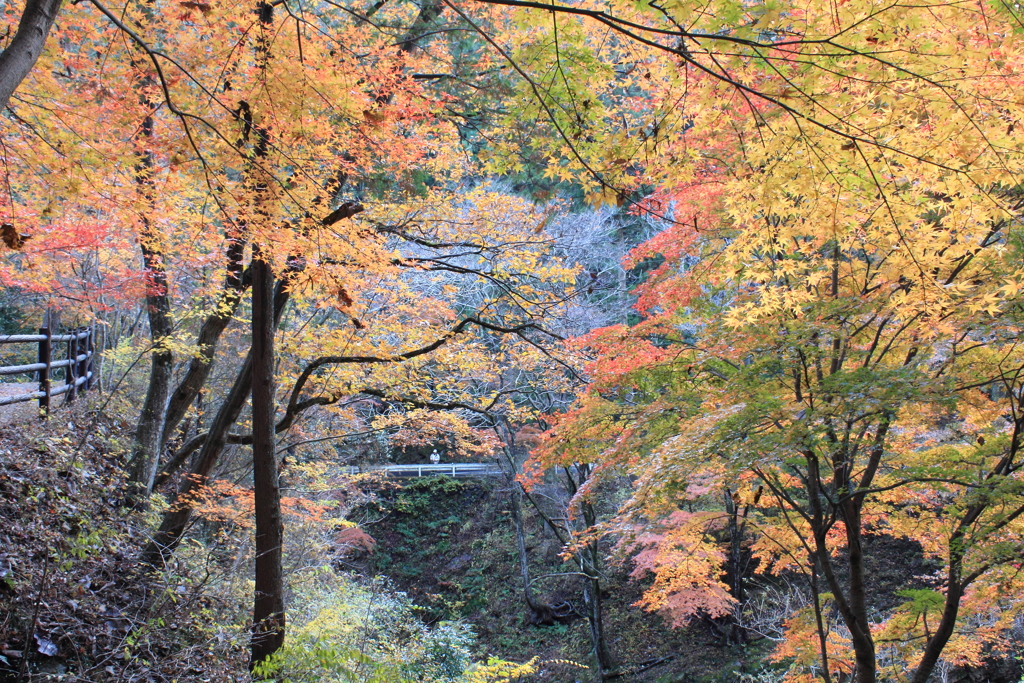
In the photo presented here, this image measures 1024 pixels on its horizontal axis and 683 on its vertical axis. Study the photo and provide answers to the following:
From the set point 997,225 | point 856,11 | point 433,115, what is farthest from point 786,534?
point 856,11

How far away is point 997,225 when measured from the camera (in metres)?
4.52

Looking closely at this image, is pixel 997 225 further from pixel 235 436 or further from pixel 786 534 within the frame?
pixel 235 436

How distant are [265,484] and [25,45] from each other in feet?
13.6

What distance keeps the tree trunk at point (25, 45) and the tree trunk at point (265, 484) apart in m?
3.06

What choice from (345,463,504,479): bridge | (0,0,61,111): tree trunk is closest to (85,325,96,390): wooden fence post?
(0,0,61,111): tree trunk

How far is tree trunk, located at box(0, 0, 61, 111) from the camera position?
2289mm

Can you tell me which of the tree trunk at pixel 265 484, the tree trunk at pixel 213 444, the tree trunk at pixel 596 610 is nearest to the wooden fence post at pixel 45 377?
the tree trunk at pixel 213 444

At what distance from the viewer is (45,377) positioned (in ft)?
23.3

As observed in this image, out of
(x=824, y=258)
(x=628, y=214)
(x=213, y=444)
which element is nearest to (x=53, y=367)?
(x=213, y=444)

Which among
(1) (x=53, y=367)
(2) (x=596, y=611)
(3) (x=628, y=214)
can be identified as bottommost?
(2) (x=596, y=611)

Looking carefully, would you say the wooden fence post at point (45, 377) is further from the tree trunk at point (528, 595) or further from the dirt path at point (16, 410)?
the tree trunk at point (528, 595)

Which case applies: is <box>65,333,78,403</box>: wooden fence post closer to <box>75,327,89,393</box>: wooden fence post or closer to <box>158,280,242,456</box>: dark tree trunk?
<box>75,327,89,393</box>: wooden fence post

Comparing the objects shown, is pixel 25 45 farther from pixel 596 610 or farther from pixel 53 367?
pixel 596 610

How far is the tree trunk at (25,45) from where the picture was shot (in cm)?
229
